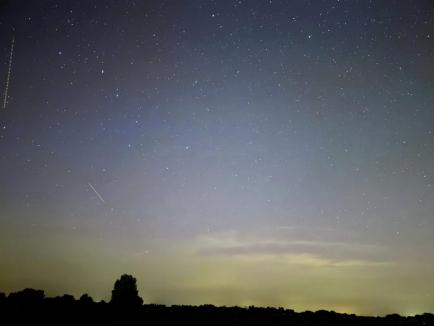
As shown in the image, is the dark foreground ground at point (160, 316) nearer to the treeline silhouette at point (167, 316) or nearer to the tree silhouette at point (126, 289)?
the treeline silhouette at point (167, 316)

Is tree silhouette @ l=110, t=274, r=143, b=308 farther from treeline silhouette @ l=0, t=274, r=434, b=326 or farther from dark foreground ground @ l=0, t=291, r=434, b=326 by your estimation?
dark foreground ground @ l=0, t=291, r=434, b=326

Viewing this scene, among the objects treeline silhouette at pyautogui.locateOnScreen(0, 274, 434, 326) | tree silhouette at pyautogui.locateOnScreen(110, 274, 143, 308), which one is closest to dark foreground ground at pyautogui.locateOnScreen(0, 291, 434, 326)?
treeline silhouette at pyautogui.locateOnScreen(0, 274, 434, 326)

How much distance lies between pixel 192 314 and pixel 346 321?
758 cm

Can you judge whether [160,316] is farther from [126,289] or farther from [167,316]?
[126,289]

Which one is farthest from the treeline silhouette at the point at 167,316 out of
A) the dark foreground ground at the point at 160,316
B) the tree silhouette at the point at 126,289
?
the tree silhouette at the point at 126,289

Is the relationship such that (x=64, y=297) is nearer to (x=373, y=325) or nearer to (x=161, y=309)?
(x=161, y=309)

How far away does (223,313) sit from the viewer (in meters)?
20.9

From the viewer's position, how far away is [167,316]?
1970cm

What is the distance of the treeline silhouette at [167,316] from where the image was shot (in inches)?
705

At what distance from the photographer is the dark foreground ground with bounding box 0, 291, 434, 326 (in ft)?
58.5

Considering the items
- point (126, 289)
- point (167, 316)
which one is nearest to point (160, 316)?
point (167, 316)

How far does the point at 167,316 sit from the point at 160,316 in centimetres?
35

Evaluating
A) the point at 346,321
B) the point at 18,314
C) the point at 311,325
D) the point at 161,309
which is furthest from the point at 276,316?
the point at 18,314

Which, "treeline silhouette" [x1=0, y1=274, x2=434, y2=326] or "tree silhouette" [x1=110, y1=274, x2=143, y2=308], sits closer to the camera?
"treeline silhouette" [x1=0, y1=274, x2=434, y2=326]
